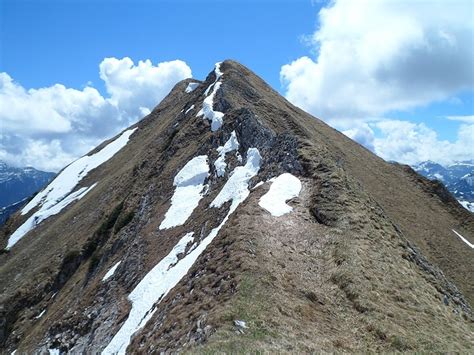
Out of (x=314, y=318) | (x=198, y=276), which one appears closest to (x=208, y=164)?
(x=198, y=276)

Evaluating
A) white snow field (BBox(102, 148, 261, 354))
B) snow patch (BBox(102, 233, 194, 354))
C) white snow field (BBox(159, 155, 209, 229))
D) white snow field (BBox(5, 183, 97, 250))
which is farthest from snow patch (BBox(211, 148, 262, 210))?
white snow field (BBox(5, 183, 97, 250))

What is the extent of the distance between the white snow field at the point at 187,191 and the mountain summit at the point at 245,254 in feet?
0.57

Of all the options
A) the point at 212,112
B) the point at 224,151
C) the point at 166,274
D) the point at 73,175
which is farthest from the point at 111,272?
the point at 73,175

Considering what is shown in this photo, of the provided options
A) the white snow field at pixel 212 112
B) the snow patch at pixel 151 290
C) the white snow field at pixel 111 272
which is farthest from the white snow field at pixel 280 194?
the white snow field at pixel 212 112

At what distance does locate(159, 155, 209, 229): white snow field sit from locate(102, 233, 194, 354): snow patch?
569cm

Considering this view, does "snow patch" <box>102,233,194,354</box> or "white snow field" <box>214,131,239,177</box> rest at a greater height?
"white snow field" <box>214,131,239,177</box>

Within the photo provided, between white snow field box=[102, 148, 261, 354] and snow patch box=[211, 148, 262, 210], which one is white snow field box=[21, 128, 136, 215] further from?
white snow field box=[102, 148, 261, 354]

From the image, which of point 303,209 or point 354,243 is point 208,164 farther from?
point 354,243

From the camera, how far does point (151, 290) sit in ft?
98.3

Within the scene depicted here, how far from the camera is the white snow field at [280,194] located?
29.7 m

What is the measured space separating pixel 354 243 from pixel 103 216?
135 ft

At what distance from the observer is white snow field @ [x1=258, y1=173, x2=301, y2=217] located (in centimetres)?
2966

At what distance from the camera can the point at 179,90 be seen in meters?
105

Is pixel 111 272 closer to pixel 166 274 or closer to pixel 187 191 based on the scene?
pixel 187 191
